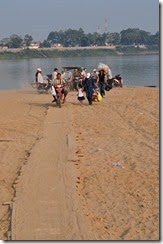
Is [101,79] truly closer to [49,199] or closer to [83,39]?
[49,199]

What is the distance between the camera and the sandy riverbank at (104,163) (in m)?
5.61

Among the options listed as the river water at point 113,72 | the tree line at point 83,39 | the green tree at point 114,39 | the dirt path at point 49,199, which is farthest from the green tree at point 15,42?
the dirt path at point 49,199

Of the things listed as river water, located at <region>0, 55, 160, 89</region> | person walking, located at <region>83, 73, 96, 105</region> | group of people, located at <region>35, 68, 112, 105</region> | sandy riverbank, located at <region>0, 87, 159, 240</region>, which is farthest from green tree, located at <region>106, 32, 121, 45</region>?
sandy riverbank, located at <region>0, 87, 159, 240</region>

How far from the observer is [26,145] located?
9727mm

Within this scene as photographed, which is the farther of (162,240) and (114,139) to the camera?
(114,139)

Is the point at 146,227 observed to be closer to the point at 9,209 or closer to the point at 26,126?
the point at 9,209

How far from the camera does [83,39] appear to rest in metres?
109

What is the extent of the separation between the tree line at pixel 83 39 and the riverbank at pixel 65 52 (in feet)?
8.30

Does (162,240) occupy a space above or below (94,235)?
above

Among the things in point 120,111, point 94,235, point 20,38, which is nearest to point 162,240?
point 94,235

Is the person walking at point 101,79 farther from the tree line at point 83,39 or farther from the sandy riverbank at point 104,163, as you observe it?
the tree line at point 83,39

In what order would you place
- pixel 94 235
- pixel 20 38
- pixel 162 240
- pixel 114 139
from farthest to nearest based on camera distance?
pixel 20 38, pixel 114 139, pixel 94 235, pixel 162 240

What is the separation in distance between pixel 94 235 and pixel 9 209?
132 centimetres

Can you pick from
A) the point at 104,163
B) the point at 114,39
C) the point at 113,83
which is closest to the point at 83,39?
the point at 114,39
